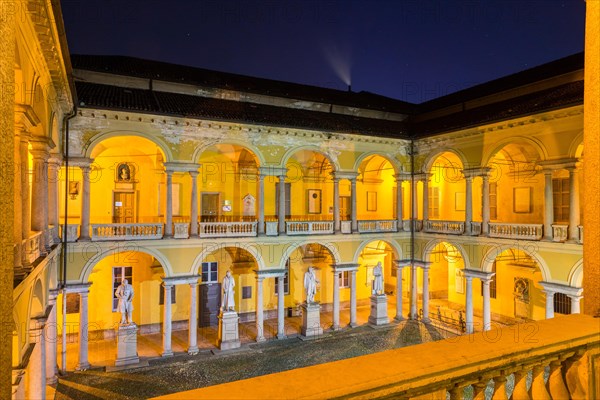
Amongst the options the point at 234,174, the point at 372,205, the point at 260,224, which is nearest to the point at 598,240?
the point at 260,224

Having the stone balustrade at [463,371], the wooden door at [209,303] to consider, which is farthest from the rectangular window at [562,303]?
the stone balustrade at [463,371]

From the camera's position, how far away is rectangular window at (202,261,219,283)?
21.5 metres

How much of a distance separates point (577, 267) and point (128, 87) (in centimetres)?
2132

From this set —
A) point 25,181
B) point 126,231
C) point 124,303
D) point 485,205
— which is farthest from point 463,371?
point 485,205

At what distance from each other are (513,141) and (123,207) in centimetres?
1871

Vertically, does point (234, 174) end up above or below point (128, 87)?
below

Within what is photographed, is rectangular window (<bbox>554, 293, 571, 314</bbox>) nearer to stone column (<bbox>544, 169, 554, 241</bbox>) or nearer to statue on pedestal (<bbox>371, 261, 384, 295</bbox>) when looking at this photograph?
stone column (<bbox>544, 169, 554, 241</bbox>)

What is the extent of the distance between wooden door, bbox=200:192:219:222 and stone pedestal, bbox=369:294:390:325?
9644 millimetres

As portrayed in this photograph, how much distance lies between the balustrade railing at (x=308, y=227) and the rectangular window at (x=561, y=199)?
10.8 metres

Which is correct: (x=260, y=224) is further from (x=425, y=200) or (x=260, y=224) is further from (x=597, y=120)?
(x=597, y=120)

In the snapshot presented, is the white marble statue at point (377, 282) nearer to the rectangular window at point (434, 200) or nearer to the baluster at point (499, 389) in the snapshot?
the rectangular window at point (434, 200)

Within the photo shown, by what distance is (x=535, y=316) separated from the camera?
800 inches

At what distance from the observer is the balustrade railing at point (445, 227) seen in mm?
19938

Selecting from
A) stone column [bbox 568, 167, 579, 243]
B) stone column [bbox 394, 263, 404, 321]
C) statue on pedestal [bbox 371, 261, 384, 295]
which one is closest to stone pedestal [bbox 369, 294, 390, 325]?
statue on pedestal [bbox 371, 261, 384, 295]
